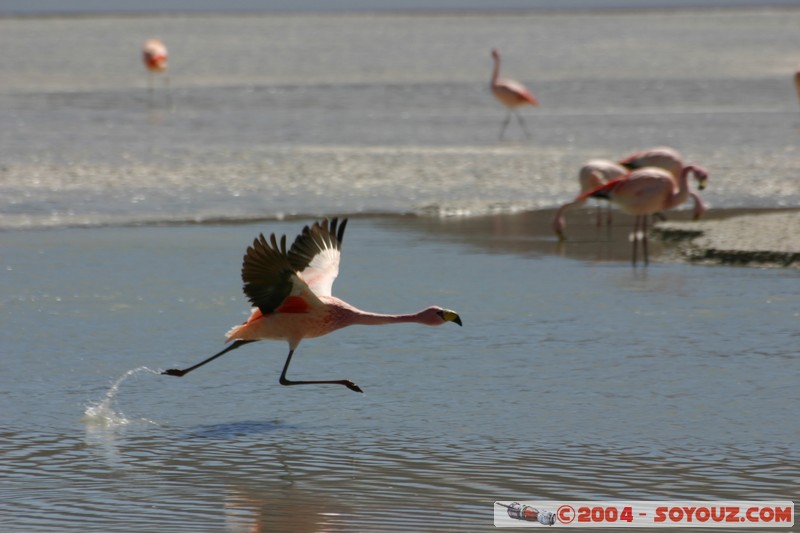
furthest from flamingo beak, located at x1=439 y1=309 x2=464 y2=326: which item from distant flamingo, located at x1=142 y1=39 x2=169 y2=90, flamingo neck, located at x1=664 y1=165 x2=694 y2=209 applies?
distant flamingo, located at x1=142 y1=39 x2=169 y2=90

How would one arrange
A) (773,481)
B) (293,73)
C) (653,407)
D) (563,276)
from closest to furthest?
(773,481) < (653,407) < (563,276) < (293,73)

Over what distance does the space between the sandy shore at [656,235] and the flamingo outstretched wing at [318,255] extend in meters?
4.41

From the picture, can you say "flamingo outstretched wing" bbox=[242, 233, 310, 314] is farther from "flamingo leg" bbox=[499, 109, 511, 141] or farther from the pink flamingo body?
the pink flamingo body

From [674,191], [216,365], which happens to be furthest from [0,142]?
[216,365]

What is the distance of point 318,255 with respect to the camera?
6973 mm

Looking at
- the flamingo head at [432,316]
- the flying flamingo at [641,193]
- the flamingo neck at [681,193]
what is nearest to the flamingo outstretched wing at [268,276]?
the flamingo head at [432,316]

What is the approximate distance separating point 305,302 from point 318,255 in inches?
10.0

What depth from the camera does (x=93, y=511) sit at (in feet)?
17.4

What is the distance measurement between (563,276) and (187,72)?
72.0 ft

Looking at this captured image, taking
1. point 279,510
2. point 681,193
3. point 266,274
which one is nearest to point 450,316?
point 266,274

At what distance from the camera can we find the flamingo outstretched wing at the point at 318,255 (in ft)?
22.3

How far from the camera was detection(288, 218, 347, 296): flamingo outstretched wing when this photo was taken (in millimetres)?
6789

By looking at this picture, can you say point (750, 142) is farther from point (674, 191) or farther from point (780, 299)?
point (780, 299)

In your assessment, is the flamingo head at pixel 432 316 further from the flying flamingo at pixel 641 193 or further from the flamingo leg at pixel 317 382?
the flying flamingo at pixel 641 193
